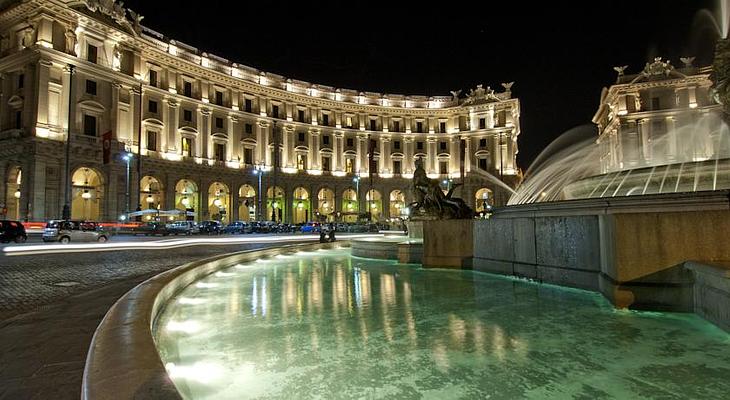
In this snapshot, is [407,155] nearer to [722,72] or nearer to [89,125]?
[89,125]

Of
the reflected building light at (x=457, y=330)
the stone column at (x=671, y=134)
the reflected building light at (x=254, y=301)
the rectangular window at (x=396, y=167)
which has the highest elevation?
the stone column at (x=671, y=134)

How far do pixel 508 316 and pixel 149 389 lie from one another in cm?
447

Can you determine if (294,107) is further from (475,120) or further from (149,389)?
(149,389)

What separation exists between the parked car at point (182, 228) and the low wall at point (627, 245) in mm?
32063

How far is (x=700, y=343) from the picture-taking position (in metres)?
4.14

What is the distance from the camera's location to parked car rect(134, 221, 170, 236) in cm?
3397

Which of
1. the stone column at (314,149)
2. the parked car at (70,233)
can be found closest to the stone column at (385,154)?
the stone column at (314,149)

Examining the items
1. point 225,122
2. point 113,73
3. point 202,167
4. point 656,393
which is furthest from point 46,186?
point 656,393

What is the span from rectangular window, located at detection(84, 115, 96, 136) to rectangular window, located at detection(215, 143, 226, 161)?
47.2 ft

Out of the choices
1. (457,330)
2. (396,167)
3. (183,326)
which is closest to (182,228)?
(183,326)

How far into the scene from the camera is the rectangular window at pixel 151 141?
42.7 meters

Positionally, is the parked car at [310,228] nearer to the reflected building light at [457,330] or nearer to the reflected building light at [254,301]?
the reflected building light at [254,301]

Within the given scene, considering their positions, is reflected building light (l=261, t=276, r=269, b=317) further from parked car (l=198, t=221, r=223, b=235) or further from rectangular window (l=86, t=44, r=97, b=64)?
rectangular window (l=86, t=44, r=97, b=64)

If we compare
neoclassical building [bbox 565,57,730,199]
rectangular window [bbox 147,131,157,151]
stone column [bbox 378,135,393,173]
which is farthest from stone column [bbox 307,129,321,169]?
neoclassical building [bbox 565,57,730,199]
